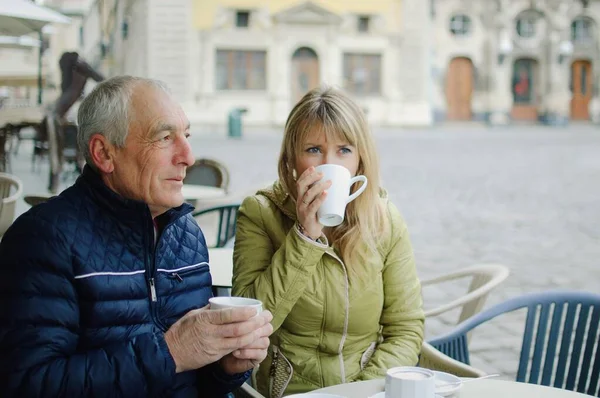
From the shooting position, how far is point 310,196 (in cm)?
198

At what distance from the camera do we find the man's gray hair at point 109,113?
69.2 inches

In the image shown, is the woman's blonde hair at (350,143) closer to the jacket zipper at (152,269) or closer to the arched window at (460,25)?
the jacket zipper at (152,269)

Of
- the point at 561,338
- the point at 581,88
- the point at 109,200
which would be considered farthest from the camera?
the point at 581,88

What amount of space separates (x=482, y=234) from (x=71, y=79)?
453 cm

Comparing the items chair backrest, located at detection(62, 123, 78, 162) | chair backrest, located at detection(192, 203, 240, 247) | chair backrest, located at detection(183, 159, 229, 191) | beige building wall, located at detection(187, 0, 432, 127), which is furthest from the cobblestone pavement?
beige building wall, located at detection(187, 0, 432, 127)

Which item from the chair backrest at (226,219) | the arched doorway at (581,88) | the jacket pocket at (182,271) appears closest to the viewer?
the jacket pocket at (182,271)

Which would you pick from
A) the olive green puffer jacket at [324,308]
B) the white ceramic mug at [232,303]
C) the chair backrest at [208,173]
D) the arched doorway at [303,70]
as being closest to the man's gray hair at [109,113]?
the white ceramic mug at [232,303]

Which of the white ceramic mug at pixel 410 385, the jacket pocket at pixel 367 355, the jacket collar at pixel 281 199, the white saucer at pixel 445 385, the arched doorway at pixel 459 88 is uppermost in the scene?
the arched doorway at pixel 459 88

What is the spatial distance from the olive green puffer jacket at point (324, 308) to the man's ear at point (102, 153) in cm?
56

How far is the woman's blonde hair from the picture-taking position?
228 centimetres

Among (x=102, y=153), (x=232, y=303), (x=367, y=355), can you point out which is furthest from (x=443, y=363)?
(x=102, y=153)

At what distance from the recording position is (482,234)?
8664 mm

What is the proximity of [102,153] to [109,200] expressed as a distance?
0.11 metres

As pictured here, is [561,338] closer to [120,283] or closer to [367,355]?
[367,355]
